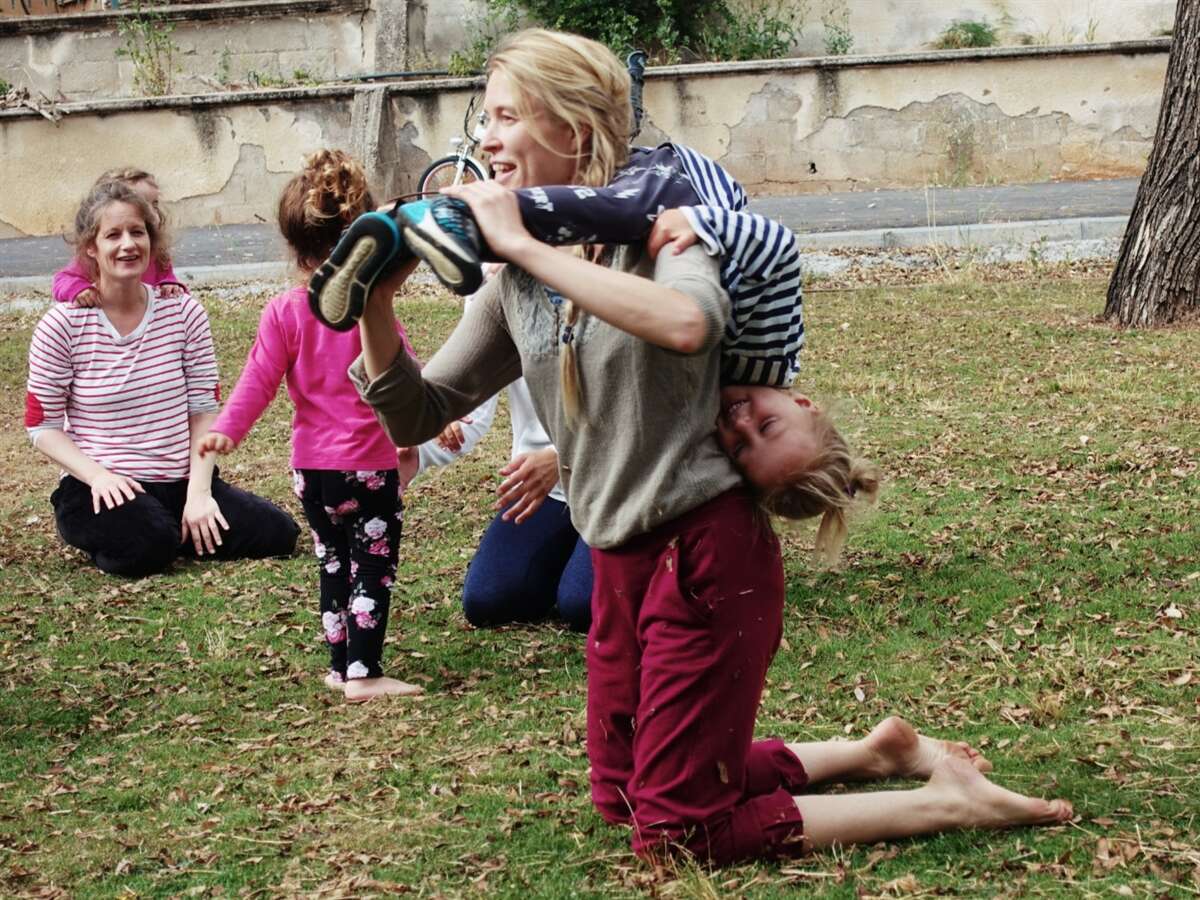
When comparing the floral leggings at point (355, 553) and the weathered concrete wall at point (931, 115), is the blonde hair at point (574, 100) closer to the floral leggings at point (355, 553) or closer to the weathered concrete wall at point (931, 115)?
the floral leggings at point (355, 553)

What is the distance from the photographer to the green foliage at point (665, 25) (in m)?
20.4

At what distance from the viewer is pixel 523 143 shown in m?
2.95

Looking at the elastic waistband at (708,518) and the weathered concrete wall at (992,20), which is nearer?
the elastic waistband at (708,518)

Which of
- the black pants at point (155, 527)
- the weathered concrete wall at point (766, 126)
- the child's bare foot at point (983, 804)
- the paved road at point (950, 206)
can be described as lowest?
the black pants at point (155, 527)

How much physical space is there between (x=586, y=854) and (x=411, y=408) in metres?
1.04

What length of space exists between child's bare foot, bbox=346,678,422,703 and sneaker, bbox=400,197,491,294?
2.19m

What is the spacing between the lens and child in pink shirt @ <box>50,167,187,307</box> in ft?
20.0

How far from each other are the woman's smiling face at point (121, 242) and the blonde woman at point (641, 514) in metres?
3.01

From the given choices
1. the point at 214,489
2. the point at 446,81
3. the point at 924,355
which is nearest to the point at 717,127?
the point at 446,81

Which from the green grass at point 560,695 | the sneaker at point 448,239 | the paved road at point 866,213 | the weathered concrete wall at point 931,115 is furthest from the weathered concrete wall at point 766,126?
the sneaker at point 448,239

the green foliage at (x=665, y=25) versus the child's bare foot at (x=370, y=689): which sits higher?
the green foliage at (x=665, y=25)

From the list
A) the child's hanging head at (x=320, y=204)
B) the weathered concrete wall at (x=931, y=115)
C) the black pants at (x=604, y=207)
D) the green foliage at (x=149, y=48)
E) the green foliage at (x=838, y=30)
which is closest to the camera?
the black pants at (x=604, y=207)

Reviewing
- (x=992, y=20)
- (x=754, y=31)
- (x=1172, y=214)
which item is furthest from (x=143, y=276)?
(x=992, y=20)

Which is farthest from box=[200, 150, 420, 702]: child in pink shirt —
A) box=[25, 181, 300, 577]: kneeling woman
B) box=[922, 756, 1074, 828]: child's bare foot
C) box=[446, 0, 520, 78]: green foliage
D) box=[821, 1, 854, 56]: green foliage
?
box=[821, 1, 854, 56]: green foliage
